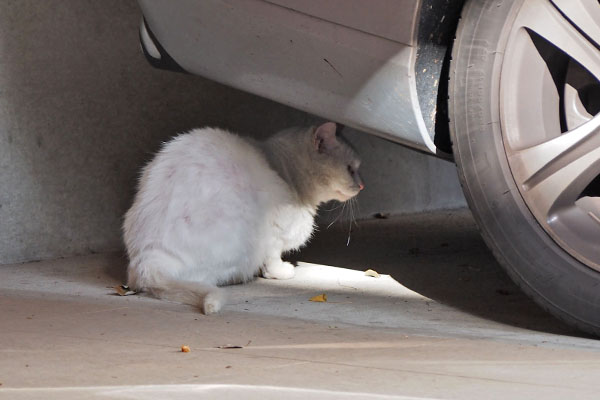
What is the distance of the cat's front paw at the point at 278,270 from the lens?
454 centimetres

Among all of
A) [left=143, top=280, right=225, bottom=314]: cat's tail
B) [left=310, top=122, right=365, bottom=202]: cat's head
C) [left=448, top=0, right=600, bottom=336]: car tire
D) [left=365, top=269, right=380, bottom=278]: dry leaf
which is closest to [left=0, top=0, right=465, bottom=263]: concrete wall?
[left=310, top=122, right=365, bottom=202]: cat's head

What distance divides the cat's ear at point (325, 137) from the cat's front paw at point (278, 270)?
0.70 metres

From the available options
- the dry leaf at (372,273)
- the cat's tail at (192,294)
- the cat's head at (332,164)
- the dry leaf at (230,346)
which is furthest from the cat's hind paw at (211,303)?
the cat's head at (332,164)

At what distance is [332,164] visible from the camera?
484cm

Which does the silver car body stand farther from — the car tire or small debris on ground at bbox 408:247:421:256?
small debris on ground at bbox 408:247:421:256

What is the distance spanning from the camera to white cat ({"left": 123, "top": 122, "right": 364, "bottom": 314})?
13.3 ft

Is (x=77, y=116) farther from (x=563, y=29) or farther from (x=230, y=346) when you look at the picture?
(x=563, y=29)

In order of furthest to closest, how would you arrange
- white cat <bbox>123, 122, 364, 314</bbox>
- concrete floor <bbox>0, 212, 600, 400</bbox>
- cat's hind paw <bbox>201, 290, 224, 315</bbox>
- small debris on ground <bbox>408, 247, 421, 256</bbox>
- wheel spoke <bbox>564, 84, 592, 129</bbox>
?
small debris on ground <bbox>408, 247, 421, 256</bbox>
white cat <bbox>123, 122, 364, 314</bbox>
cat's hind paw <bbox>201, 290, 224, 315</bbox>
wheel spoke <bbox>564, 84, 592, 129</bbox>
concrete floor <bbox>0, 212, 600, 400</bbox>

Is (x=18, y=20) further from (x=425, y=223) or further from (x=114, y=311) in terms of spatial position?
(x=425, y=223)

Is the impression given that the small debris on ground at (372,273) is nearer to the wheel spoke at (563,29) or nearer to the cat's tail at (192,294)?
the cat's tail at (192,294)

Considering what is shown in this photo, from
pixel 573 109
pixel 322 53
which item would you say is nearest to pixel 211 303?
pixel 322 53

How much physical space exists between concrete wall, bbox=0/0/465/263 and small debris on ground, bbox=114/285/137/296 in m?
0.96

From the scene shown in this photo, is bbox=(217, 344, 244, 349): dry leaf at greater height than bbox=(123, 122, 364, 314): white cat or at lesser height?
lesser

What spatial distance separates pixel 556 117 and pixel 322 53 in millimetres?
912
